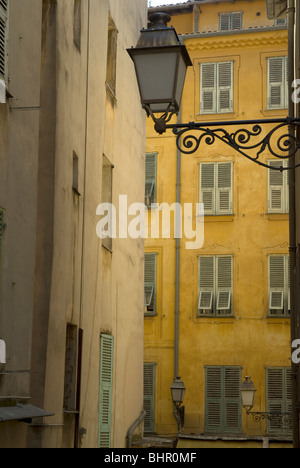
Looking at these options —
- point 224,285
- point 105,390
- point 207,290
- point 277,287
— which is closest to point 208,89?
point 224,285

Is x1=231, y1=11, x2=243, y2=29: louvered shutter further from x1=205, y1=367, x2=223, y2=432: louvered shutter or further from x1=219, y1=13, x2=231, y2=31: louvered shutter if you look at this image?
x1=205, y1=367, x2=223, y2=432: louvered shutter

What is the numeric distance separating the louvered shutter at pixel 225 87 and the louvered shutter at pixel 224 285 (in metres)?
4.55

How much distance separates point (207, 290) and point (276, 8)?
28.2 feet

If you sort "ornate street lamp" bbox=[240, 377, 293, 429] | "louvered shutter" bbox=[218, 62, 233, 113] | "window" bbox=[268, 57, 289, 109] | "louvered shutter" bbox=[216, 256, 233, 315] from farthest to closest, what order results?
"louvered shutter" bbox=[218, 62, 233, 113] → "window" bbox=[268, 57, 289, 109] → "louvered shutter" bbox=[216, 256, 233, 315] → "ornate street lamp" bbox=[240, 377, 293, 429]

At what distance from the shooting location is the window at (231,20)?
28516 mm

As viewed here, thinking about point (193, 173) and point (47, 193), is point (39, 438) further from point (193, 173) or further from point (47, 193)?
point (193, 173)

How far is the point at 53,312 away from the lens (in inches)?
468

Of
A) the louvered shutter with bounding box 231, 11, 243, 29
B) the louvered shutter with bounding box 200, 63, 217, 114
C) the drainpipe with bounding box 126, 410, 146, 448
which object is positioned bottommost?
the drainpipe with bounding box 126, 410, 146, 448

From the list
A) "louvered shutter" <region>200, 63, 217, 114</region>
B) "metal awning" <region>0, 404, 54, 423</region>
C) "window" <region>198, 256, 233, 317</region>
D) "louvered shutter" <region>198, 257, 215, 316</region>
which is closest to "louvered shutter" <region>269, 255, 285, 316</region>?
"window" <region>198, 256, 233, 317</region>

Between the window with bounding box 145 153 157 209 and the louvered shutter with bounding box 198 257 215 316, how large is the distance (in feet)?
8.47

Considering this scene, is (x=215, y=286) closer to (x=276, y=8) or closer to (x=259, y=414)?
(x=259, y=414)

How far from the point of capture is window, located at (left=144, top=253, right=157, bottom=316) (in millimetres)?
25867

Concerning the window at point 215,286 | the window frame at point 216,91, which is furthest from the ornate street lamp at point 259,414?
the window frame at point 216,91

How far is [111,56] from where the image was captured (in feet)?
55.0
